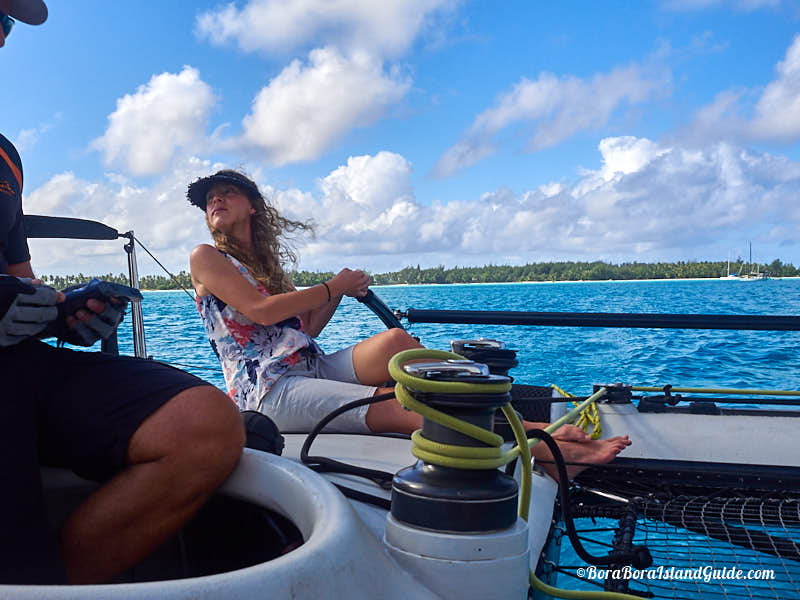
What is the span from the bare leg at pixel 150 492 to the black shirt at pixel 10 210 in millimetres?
597

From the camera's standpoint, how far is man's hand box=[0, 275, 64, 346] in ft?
3.13

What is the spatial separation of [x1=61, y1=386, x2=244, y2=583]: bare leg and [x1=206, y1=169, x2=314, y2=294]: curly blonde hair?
4.84 ft

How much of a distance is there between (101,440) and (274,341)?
1.25 meters

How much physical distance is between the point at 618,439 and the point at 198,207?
1705mm

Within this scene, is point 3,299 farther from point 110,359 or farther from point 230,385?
point 230,385

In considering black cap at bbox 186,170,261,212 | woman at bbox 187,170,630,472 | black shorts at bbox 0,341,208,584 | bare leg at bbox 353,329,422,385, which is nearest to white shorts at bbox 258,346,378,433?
woman at bbox 187,170,630,472

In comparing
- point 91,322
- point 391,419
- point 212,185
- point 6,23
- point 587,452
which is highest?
point 6,23

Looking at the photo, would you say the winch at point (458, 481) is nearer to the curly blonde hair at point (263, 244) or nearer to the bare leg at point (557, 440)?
the bare leg at point (557, 440)

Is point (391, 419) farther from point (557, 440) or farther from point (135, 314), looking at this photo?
point (135, 314)

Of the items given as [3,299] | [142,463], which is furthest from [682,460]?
[3,299]

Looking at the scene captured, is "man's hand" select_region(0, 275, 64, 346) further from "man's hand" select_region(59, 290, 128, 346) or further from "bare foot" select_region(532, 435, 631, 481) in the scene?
"bare foot" select_region(532, 435, 631, 481)

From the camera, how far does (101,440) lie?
3.33 feet

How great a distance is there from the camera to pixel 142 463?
1006 mm

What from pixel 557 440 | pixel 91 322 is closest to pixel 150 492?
pixel 91 322
